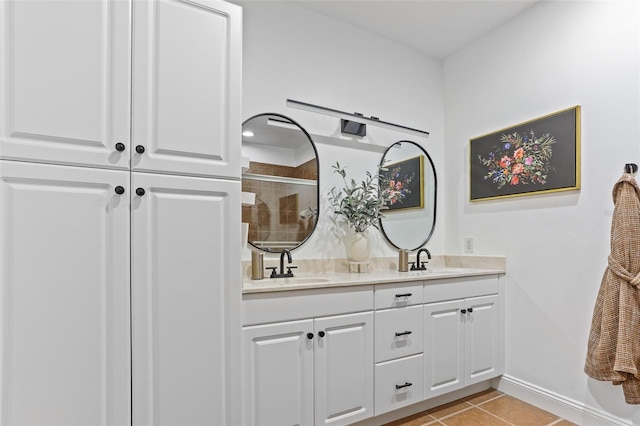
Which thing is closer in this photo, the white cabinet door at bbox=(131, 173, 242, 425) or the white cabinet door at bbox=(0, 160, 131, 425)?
the white cabinet door at bbox=(0, 160, 131, 425)

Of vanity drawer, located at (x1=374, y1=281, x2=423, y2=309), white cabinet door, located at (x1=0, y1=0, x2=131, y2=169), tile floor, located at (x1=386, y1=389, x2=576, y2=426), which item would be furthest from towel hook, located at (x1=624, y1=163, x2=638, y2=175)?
white cabinet door, located at (x1=0, y1=0, x2=131, y2=169)

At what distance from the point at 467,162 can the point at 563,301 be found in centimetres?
118

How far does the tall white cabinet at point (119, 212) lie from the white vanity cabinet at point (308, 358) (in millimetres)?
105

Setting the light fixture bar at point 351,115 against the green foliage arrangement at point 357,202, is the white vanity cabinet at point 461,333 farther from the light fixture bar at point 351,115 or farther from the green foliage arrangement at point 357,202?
the light fixture bar at point 351,115

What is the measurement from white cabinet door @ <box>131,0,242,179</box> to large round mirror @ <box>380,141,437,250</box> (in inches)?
56.3

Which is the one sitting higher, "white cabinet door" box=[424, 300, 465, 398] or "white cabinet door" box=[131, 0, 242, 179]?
"white cabinet door" box=[131, 0, 242, 179]

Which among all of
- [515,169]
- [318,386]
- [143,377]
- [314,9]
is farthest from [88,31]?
[515,169]

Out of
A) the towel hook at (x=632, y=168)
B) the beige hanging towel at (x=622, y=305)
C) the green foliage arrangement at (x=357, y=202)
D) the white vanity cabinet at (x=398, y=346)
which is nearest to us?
the beige hanging towel at (x=622, y=305)

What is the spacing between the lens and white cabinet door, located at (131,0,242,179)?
141cm

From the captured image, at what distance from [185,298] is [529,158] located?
89.0 inches

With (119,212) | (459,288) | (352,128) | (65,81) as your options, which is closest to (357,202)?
(352,128)

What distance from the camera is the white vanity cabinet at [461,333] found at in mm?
2168

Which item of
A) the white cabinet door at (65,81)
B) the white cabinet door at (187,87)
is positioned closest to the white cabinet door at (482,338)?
the white cabinet door at (187,87)

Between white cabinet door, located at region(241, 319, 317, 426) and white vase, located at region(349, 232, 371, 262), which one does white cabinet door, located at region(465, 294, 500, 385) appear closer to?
white vase, located at region(349, 232, 371, 262)
